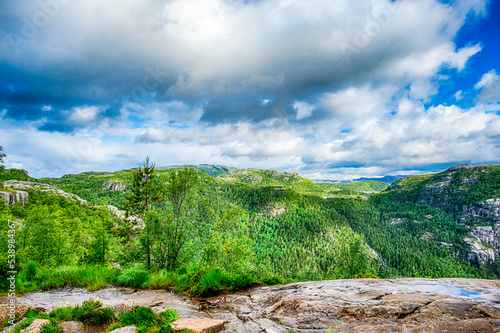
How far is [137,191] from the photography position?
3144 centimetres

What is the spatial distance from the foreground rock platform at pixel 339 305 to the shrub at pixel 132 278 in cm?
55

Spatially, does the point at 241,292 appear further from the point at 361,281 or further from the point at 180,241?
the point at 180,241

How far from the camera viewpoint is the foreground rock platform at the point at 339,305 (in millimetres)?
5812

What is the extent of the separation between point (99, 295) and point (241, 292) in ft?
22.4

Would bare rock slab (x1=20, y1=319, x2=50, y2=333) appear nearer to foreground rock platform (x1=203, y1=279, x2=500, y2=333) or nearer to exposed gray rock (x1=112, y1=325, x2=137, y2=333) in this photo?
exposed gray rock (x1=112, y1=325, x2=137, y2=333)

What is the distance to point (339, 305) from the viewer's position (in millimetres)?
7457

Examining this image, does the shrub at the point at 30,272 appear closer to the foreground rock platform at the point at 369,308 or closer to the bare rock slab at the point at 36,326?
the bare rock slab at the point at 36,326

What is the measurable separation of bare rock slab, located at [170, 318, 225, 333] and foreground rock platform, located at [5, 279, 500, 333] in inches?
17.5

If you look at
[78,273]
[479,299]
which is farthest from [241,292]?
[78,273]

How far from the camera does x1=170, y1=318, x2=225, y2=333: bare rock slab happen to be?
19.0 ft

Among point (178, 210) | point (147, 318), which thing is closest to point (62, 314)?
point (147, 318)

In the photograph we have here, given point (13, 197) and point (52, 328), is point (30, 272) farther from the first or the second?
point (13, 197)

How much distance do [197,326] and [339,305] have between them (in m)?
4.97

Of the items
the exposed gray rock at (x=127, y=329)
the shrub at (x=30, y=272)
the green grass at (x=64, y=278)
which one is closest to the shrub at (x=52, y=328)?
the exposed gray rock at (x=127, y=329)
